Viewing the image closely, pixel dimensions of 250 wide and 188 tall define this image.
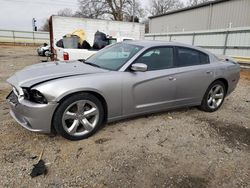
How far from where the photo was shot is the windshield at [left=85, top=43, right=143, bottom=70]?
12.9ft

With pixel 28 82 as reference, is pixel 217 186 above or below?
below

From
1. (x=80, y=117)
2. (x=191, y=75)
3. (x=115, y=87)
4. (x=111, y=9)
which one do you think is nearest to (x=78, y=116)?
(x=80, y=117)

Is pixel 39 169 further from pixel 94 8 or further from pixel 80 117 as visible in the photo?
pixel 94 8

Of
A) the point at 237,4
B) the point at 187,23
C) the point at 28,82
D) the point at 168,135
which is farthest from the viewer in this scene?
the point at 187,23

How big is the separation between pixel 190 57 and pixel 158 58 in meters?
0.83

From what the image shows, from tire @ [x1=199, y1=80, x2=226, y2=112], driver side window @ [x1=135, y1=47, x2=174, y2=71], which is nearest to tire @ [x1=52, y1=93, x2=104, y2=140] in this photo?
driver side window @ [x1=135, y1=47, x2=174, y2=71]

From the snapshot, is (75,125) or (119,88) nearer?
(75,125)

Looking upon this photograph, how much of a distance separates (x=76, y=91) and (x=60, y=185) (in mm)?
1262

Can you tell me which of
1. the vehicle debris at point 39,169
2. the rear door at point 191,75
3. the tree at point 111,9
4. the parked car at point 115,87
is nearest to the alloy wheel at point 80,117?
the parked car at point 115,87

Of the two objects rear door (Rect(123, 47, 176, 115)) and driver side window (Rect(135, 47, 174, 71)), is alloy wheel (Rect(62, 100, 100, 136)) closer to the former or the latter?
rear door (Rect(123, 47, 176, 115))

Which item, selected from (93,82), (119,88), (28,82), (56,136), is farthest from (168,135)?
(28,82)

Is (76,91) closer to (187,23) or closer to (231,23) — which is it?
(231,23)

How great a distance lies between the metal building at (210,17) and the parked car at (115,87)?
49.9 ft

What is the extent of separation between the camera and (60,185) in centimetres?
250
